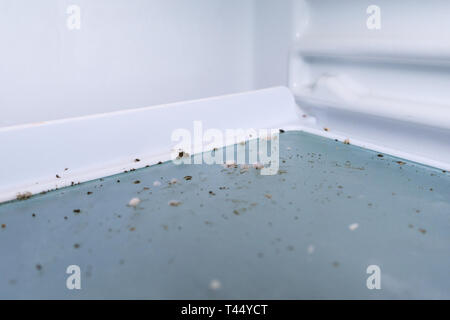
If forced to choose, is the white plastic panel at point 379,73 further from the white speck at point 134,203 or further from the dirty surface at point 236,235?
the white speck at point 134,203

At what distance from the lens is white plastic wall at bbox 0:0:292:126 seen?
102 centimetres

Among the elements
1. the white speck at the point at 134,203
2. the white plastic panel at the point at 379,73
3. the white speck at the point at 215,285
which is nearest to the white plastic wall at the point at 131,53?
the white plastic panel at the point at 379,73

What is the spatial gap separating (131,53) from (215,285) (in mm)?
902

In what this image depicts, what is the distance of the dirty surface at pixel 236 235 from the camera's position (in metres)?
0.49

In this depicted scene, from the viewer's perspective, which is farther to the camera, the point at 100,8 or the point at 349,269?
the point at 100,8

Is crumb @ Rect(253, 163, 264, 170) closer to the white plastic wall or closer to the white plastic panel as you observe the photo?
the white plastic panel

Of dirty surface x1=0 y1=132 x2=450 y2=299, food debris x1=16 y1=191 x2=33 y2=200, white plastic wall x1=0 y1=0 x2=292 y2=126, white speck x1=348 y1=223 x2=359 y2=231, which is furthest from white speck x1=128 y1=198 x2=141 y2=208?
white plastic wall x1=0 y1=0 x2=292 y2=126

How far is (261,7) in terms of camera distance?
142 cm

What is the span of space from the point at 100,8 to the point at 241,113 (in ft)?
1.66

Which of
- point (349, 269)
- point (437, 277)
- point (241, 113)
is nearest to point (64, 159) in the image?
point (241, 113)

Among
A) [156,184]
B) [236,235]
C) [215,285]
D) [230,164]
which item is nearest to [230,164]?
[230,164]

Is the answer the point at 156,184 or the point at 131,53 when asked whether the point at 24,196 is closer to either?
the point at 156,184
